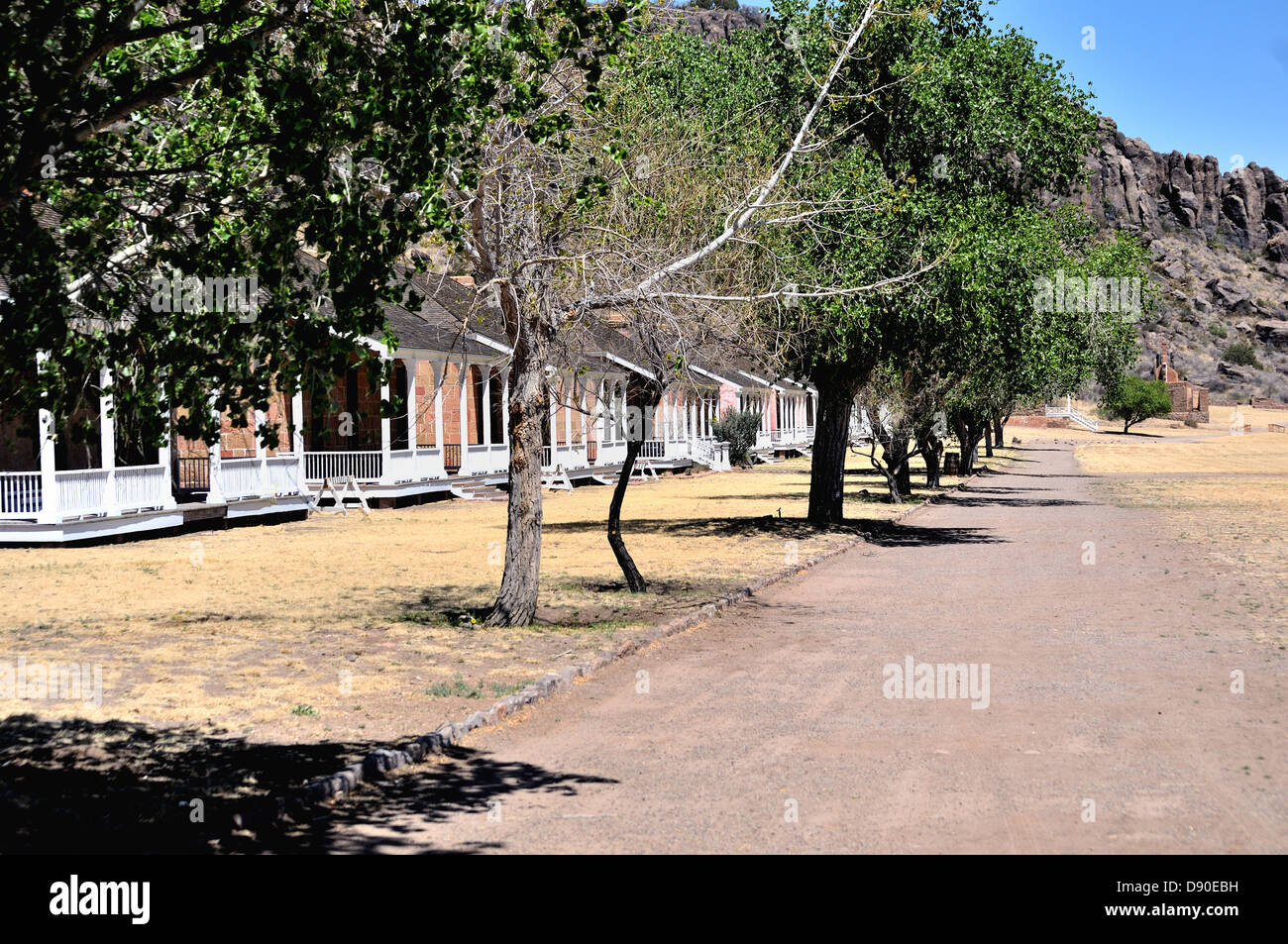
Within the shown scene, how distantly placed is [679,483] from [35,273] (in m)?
39.4

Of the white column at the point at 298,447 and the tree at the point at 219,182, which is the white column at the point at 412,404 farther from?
the tree at the point at 219,182

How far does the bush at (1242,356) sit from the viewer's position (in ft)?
573

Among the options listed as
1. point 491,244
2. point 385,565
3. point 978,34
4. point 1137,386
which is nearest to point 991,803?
point 491,244

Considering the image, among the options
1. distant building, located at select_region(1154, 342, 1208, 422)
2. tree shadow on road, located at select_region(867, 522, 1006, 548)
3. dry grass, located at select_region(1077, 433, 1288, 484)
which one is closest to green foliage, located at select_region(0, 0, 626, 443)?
tree shadow on road, located at select_region(867, 522, 1006, 548)

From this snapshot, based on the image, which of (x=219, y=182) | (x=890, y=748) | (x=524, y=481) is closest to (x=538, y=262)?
(x=524, y=481)

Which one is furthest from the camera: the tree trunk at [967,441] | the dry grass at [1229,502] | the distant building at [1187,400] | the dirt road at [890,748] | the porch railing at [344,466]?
the distant building at [1187,400]

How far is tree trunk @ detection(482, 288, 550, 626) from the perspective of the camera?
42.1 ft

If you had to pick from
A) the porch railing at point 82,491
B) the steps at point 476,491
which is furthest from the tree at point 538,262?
the steps at point 476,491

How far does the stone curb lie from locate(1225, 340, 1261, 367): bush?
178709 millimetres

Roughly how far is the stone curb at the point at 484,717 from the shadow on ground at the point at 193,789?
103mm

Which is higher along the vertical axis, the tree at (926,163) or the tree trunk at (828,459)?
the tree at (926,163)

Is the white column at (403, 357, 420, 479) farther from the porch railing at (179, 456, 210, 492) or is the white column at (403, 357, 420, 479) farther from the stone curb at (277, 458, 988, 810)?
the stone curb at (277, 458, 988, 810)

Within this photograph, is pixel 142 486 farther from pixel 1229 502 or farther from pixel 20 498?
pixel 1229 502

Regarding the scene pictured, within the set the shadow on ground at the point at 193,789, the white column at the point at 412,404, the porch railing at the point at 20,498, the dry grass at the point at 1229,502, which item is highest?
the white column at the point at 412,404
